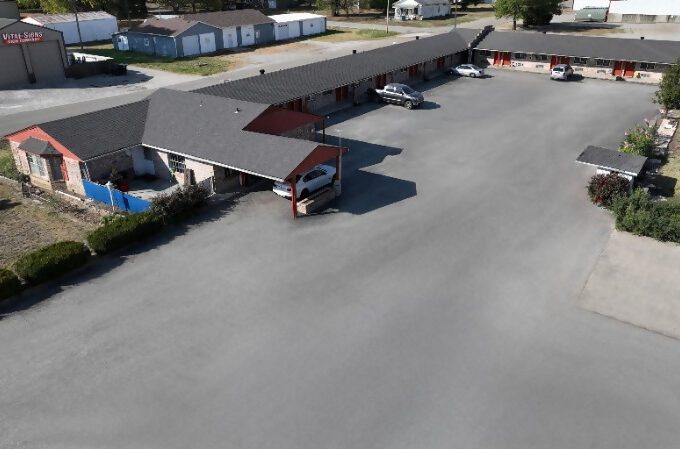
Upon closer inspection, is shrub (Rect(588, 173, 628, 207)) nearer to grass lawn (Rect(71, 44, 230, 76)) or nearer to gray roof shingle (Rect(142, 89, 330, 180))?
gray roof shingle (Rect(142, 89, 330, 180))

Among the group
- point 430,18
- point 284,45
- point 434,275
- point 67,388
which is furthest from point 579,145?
point 430,18

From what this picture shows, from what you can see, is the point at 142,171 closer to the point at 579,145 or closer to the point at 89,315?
the point at 89,315

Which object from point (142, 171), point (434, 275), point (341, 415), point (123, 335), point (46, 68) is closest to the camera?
point (341, 415)

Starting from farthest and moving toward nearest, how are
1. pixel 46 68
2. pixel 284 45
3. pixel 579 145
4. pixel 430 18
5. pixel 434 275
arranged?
pixel 430 18 < pixel 284 45 < pixel 46 68 < pixel 579 145 < pixel 434 275

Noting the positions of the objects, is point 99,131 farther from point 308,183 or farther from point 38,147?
point 308,183

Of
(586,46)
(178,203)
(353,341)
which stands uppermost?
(586,46)

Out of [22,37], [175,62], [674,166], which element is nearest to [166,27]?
[175,62]
